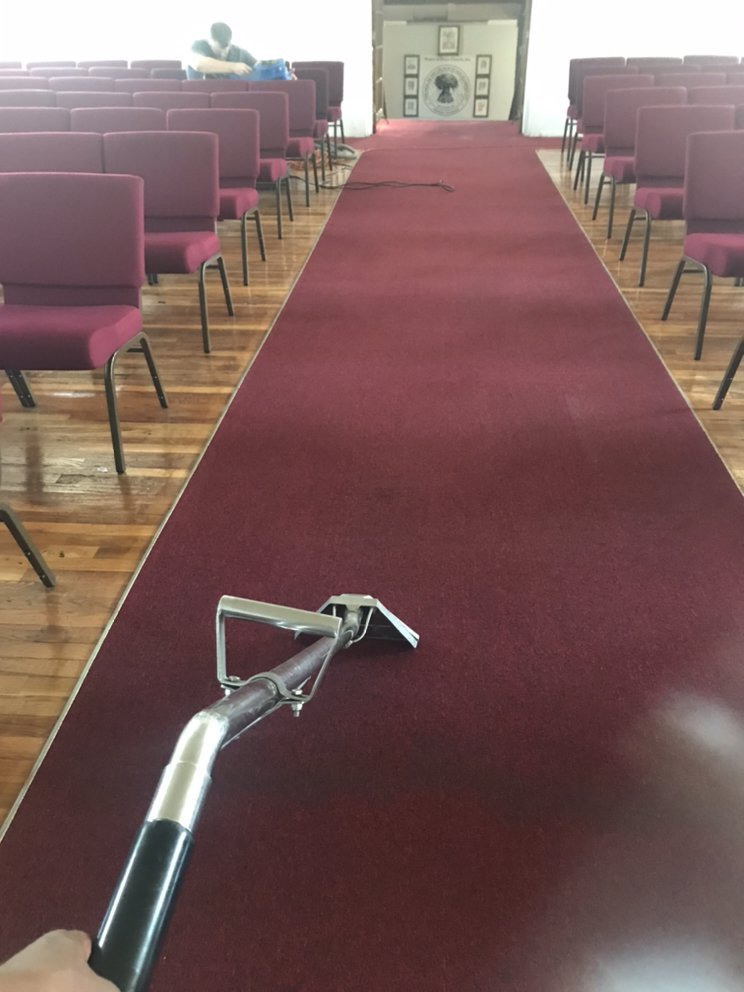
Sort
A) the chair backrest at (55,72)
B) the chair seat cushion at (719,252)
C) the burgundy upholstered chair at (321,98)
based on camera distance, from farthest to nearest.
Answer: the burgundy upholstered chair at (321,98)
the chair backrest at (55,72)
the chair seat cushion at (719,252)

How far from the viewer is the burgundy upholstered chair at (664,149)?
4363 millimetres

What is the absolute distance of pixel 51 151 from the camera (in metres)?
3.60

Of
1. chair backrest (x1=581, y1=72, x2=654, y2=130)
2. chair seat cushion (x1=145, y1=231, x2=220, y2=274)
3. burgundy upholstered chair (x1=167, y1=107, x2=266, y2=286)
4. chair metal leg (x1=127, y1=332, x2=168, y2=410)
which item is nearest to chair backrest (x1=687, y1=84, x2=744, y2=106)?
chair backrest (x1=581, y1=72, x2=654, y2=130)

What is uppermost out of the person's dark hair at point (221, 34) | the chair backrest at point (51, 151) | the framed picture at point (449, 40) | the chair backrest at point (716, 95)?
the framed picture at point (449, 40)

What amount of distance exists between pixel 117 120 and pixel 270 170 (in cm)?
120

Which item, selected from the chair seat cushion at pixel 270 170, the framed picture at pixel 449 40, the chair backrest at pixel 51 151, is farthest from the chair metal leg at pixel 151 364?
the framed picture at pixel 449 40

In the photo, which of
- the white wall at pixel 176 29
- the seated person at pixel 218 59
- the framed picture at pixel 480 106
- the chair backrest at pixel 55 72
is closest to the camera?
the seated person at pixel 218 59

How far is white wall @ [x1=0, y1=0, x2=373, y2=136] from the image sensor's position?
10266mm

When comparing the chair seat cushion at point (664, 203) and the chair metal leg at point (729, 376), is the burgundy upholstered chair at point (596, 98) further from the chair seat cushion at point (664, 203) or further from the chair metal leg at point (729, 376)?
the chair metal leg at point (729, 376)

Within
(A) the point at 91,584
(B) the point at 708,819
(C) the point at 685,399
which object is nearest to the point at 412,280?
(C) the point at 685,399

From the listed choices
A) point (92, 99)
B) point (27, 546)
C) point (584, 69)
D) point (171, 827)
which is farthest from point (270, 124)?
point (171, 827)

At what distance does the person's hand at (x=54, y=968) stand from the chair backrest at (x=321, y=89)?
27.6 feet

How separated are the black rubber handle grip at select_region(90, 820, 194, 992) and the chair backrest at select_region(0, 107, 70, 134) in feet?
16.2

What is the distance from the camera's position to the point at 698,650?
187cm
